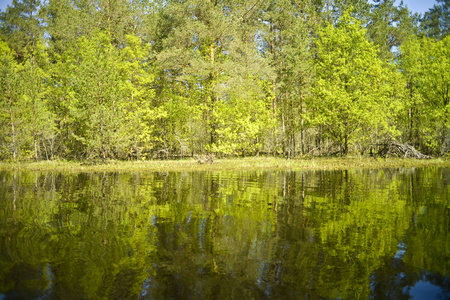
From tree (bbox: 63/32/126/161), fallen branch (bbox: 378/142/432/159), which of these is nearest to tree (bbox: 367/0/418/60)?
fallen branch (bbox: 378/142/432/159)

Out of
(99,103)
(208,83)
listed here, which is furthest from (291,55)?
(99,103)

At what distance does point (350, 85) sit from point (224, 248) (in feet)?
89.4

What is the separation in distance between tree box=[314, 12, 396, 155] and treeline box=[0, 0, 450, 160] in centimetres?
12

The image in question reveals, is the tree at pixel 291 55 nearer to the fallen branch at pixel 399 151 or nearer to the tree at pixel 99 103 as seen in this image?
the fallen branch at pixel 399 151

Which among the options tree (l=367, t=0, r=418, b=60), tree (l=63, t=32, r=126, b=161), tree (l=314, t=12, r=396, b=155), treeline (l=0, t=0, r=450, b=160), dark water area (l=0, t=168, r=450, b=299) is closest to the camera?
dark water area (l=0, t=168, r=450, b=299)

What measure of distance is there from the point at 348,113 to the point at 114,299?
28261 mm

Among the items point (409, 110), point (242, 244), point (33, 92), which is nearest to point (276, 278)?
point (242, 244)

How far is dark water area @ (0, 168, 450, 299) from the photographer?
12.3 feet

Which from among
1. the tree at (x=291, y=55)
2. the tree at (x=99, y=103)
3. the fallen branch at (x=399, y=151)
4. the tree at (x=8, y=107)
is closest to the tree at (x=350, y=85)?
the tree at (x=291, y=55)

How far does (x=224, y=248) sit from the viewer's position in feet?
17.0

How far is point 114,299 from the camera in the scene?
3.48m

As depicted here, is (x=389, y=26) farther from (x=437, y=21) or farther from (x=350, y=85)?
(x=350, y=85)

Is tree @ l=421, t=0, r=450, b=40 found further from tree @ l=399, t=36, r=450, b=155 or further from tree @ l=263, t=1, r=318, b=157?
tree @ l=263, t=1, r=318, b=157

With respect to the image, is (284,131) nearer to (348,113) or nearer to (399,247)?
(348,113)
